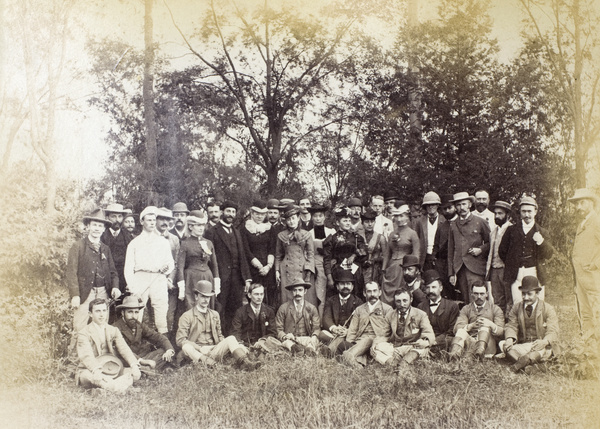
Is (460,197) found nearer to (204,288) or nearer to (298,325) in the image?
(298,325)

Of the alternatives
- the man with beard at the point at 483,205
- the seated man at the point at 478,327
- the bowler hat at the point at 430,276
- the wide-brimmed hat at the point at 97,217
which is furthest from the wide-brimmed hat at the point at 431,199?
the wide-brimmed hat at the point at 97,217

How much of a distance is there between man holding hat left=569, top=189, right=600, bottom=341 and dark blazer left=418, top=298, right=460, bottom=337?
1262mm

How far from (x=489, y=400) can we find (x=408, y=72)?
11.4 ft

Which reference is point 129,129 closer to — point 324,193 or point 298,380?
point 324,193

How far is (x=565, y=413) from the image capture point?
525 centimetres

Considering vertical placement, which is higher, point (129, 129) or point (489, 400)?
point (129, 129)

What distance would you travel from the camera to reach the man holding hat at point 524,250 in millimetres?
5883

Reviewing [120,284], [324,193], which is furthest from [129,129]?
[324,193]

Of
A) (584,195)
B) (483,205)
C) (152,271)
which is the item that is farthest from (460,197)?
→ (152,271)

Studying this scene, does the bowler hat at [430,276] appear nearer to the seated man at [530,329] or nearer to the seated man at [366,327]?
the seated man at [366,327]

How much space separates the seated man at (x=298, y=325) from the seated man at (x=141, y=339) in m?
1.15

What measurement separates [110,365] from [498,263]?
4087 mm

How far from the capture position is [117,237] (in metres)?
6.19

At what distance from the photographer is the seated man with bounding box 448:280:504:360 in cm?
572
